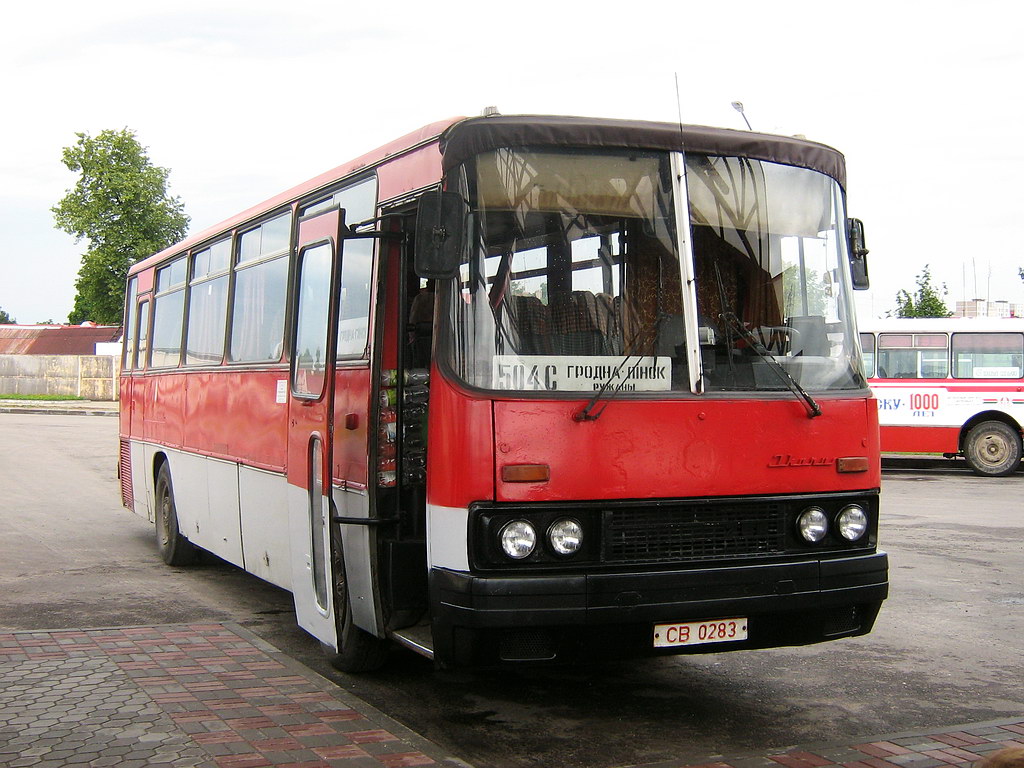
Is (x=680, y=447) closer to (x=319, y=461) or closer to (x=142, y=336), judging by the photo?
(x=319, y=461)

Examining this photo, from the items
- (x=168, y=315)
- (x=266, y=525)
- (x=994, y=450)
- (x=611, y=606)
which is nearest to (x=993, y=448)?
(x=994, y=450)

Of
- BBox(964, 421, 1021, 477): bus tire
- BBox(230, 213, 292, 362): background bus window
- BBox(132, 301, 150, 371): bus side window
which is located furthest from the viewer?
BBox(964, 421, 1021, 477): bus tire

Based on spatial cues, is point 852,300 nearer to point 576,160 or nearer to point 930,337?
point 576,160

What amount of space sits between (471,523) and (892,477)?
17720mm

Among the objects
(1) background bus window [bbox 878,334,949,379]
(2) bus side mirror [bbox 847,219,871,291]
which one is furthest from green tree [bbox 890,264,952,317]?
(2) bus side mirror [bbox 847,219,871,291]

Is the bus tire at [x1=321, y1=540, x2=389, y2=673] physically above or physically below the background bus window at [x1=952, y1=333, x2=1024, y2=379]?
below

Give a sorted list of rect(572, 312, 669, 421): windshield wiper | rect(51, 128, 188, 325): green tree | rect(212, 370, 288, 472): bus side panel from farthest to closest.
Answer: rect(51, 128, 188, 325): green tree, rect(212, 370, 288, 472): bus side panel, rect(572, 312, 669, 421): windshield wiper

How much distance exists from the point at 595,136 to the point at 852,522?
90.5 inches

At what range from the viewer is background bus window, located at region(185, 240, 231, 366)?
32.7 ft

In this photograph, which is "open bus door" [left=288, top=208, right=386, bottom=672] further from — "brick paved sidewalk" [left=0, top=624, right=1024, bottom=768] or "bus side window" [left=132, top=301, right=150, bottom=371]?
"bus side window" [left=132, top=301, right=150, bottom=371]

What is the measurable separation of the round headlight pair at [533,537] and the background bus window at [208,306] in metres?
4.97

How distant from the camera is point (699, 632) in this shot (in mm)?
5695

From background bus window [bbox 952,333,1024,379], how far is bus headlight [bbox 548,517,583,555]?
1849 centimetres

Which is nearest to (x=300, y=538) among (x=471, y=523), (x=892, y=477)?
(x=471, y=523)
